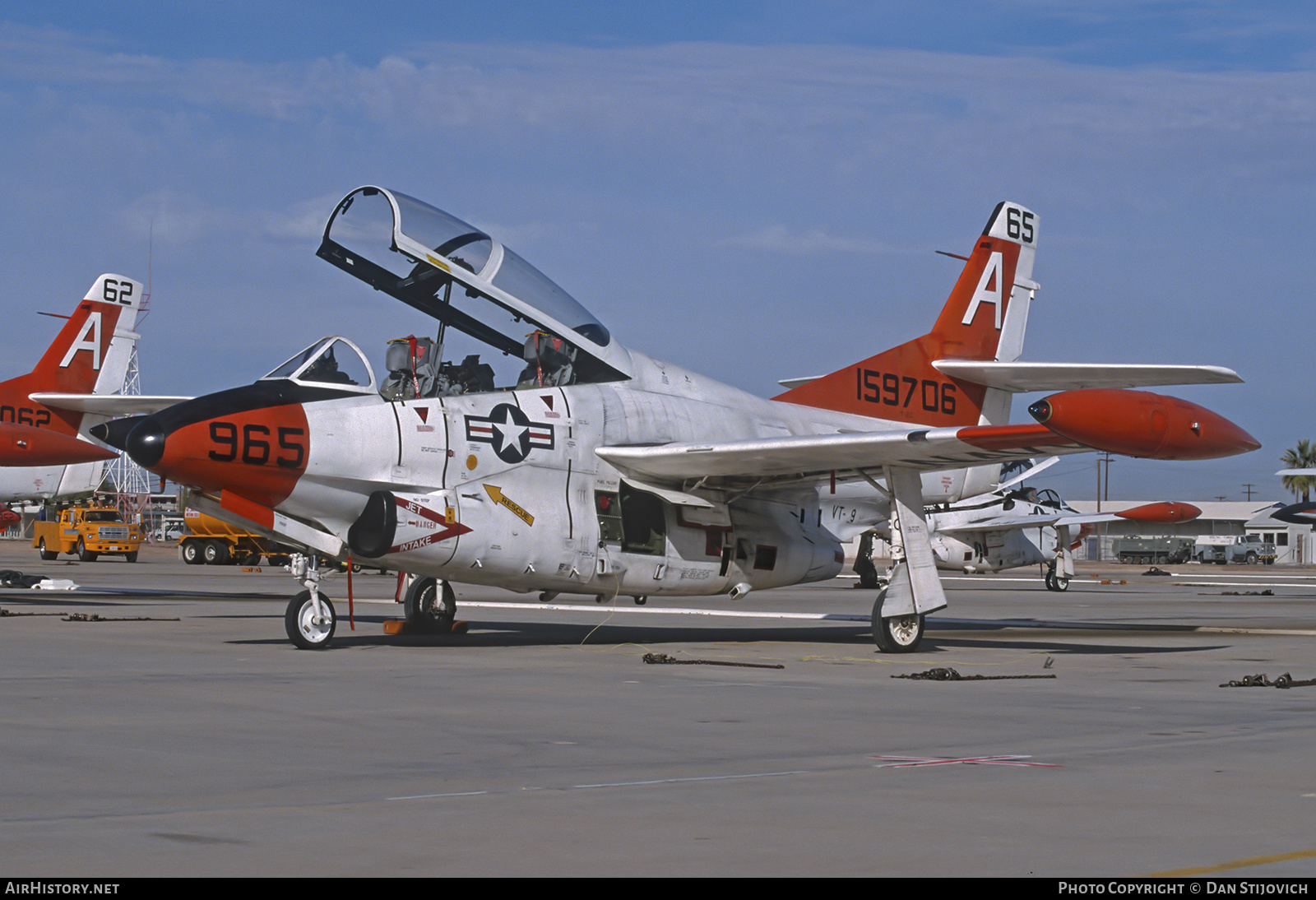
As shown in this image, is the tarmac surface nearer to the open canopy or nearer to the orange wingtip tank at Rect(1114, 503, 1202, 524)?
the open canopy

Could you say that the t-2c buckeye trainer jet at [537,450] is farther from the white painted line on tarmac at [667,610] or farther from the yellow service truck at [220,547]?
the yellow service truck at [220,547]

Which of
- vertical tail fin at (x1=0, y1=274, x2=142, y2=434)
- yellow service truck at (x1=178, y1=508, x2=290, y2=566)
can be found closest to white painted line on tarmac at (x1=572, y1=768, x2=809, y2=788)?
vertical tail fin at (x1=0, y1=274, x2=142, y2=434)

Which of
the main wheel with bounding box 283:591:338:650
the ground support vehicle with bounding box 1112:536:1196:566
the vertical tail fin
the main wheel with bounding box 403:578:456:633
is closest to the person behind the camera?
the main wheel with bounding box 283:591:338:650

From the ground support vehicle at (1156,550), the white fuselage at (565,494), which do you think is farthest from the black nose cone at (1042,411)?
the ground support vehicle at (1156,550)

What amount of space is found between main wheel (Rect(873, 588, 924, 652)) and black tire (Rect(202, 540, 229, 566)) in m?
42.5

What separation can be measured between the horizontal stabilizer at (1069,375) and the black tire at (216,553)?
40018 mm

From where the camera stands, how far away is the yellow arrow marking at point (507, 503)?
15492 mm

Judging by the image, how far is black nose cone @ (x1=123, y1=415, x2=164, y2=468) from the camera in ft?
44.0

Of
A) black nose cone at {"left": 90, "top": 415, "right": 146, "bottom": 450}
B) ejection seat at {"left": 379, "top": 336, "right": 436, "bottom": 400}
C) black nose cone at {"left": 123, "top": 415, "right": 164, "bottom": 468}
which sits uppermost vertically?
ejection seat at {"left": 379, "top": 336, "right": 436, "bottom": 400}

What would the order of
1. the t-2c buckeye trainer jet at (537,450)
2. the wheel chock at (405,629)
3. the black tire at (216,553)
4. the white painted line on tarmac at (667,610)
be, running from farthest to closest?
the black tire at (216,553) → the white painted line on tarmac at (667,610) → the wheel chock at (405,629) → the t-2c buckeye trainer jet at (537,450)

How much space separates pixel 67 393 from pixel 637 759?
28116mm

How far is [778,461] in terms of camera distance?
16.2 meters

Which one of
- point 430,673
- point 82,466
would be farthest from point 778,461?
point 82,466
